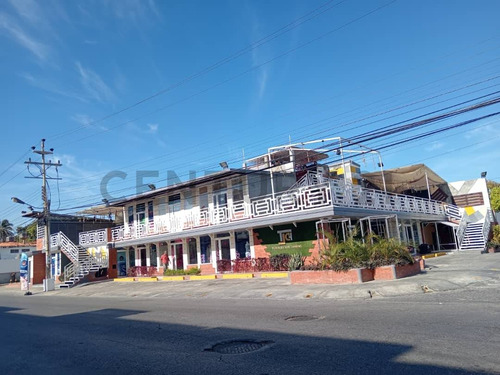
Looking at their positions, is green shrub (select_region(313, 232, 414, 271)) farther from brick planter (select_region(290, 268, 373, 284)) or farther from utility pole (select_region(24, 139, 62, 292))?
utility pole (select_region(24, 139, 62, 292))

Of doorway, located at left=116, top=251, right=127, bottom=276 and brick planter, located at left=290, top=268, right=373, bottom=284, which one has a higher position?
doorway, located at left=116, top=251, right=127, bottom=276

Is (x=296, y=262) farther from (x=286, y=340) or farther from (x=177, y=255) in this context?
(x=286, y=340)

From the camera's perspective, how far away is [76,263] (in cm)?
3406

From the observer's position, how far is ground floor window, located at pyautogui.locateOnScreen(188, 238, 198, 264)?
2853 cm

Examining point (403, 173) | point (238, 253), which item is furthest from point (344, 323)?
point (403, 173)

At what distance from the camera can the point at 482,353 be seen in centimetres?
576

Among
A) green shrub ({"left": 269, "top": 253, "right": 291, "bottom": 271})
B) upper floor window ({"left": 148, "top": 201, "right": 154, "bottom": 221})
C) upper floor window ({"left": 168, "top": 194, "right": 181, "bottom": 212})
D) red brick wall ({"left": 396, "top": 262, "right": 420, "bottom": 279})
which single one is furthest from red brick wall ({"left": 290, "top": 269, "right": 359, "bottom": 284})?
upper floor window ({"left": 148, "top": 201, "right": 154, "bottom": 221})

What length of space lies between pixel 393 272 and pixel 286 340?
876 cm

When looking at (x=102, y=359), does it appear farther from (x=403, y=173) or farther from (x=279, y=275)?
(x=403, y=173)

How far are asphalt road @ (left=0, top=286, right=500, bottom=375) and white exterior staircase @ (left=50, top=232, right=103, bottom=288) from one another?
21.9 metres

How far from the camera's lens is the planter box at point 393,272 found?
15055mm

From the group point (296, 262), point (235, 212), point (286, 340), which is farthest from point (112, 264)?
point (286, 340)

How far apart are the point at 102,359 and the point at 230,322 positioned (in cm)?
349

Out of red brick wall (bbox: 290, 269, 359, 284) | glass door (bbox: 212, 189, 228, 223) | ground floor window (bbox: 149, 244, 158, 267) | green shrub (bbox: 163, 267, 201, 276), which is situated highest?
glass door (bbox: 212, 189, 228, 223)
